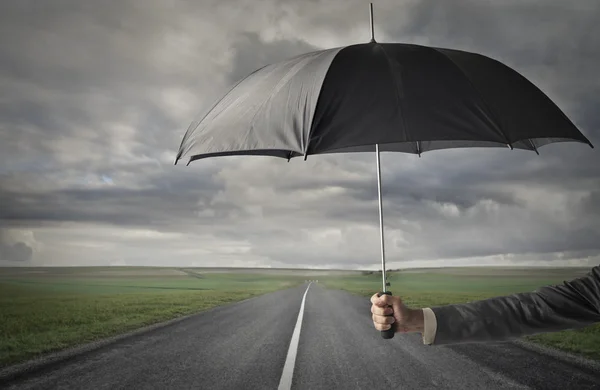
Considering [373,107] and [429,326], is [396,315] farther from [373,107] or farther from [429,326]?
[373,107]

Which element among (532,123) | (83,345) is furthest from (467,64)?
(83,345)

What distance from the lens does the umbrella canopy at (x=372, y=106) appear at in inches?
116

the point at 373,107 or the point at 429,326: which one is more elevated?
the point at 373,107

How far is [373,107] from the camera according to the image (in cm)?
301

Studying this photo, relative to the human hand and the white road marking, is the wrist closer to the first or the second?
the human hand

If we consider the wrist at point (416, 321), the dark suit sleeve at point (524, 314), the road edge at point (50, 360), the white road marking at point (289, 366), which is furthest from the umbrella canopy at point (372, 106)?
the road edge at point (50, 360)

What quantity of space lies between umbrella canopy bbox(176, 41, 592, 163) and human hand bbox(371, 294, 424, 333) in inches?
36.9

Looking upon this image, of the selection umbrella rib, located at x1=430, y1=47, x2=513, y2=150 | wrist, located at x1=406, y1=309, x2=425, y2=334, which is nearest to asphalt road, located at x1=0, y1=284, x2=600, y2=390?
umbrella rib, located at x1=430, y1=47, x2=513, y2=150

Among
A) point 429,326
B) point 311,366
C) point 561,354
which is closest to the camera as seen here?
point 429,326

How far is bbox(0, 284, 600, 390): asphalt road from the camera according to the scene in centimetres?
605

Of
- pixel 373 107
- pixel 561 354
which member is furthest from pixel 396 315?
pixel 561 354

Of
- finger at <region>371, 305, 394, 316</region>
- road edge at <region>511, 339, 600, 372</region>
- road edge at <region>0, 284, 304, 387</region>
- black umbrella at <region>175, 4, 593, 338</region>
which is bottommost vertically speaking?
road edge at <region>0, 284, 304, 387</region>

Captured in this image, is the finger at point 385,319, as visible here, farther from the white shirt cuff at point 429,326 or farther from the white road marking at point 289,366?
the white road marking at point 289,366

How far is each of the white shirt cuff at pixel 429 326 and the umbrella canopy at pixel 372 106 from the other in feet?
3.75
